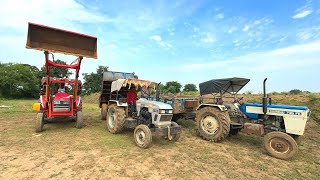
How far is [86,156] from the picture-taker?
4.79 meters

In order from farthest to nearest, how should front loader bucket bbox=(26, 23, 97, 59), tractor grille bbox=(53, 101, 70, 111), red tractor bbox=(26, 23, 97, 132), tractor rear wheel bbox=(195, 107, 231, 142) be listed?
tractor grille bbox=(53, 101, 70, 111)
red tractor bbox=(26, 23, 97, 132)
front loader bucket bbox=(26, 23, 97, 59)
tractor rear wheel bbox=(195, 107, 231, 142)

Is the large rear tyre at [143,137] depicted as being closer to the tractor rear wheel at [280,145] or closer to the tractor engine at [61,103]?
the tractor rear wheel at [280,145]

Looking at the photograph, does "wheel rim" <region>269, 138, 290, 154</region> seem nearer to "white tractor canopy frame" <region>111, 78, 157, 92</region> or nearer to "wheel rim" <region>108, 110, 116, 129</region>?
"white tractor canopy frame" <region>111, 78, 157, 92</region>

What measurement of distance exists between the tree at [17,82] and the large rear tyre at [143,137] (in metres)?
29.5

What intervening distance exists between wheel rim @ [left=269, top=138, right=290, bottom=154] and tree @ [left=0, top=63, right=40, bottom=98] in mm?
32313

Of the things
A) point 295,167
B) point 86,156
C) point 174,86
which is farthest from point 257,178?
point 174,86

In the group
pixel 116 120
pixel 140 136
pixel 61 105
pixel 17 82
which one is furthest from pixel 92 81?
pixel 140 136

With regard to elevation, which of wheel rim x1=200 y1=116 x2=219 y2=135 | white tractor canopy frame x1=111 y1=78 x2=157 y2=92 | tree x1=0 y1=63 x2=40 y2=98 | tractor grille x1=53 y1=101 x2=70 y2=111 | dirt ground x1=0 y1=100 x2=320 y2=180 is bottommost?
dirt ground x1=0 y1=100 x2=320 y2=180

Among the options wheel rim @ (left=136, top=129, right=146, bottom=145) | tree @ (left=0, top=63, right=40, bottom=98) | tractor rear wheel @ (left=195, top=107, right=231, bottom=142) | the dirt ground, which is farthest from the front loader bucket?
tree @ (left=0, top=63, right=40, bottom=98)

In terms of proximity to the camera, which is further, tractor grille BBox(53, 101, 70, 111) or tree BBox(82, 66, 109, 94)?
tree BBox(82, 66, 109, 94)

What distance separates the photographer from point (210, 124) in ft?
22.1

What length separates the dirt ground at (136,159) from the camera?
3996 mm

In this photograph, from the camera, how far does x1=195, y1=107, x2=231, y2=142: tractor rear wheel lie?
6317 millimetres

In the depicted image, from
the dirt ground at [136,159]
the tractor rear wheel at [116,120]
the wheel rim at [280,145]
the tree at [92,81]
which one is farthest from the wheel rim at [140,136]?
the tree at [92,81]
